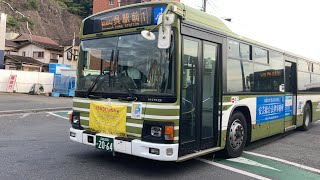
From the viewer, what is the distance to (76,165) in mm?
6305

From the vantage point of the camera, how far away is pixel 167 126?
5.38m

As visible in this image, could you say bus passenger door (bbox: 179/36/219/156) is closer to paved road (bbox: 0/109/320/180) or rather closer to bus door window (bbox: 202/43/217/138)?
bus door window (bbox: 202/43/217/138)

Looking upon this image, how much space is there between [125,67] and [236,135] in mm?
3085

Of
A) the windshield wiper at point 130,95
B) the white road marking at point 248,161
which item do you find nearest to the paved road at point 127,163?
the white road marking at point 248,161

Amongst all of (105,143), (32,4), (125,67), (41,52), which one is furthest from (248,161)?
(32,4)

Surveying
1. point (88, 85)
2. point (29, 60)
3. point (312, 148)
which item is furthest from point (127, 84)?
point (29, 60)

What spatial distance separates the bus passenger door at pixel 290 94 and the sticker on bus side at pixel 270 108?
512mm

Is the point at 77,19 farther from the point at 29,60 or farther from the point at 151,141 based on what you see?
the point at 151,141

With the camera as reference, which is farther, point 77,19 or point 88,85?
point 77,19

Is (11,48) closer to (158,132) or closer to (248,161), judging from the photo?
(248,161)

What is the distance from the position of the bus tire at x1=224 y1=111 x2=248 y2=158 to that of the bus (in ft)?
0.07

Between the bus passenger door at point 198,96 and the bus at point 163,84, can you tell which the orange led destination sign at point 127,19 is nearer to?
the bus at point 163,84

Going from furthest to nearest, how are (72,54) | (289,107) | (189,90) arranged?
(289,107), (72,54), (189,90)

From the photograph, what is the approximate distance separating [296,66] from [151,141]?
7.57m
